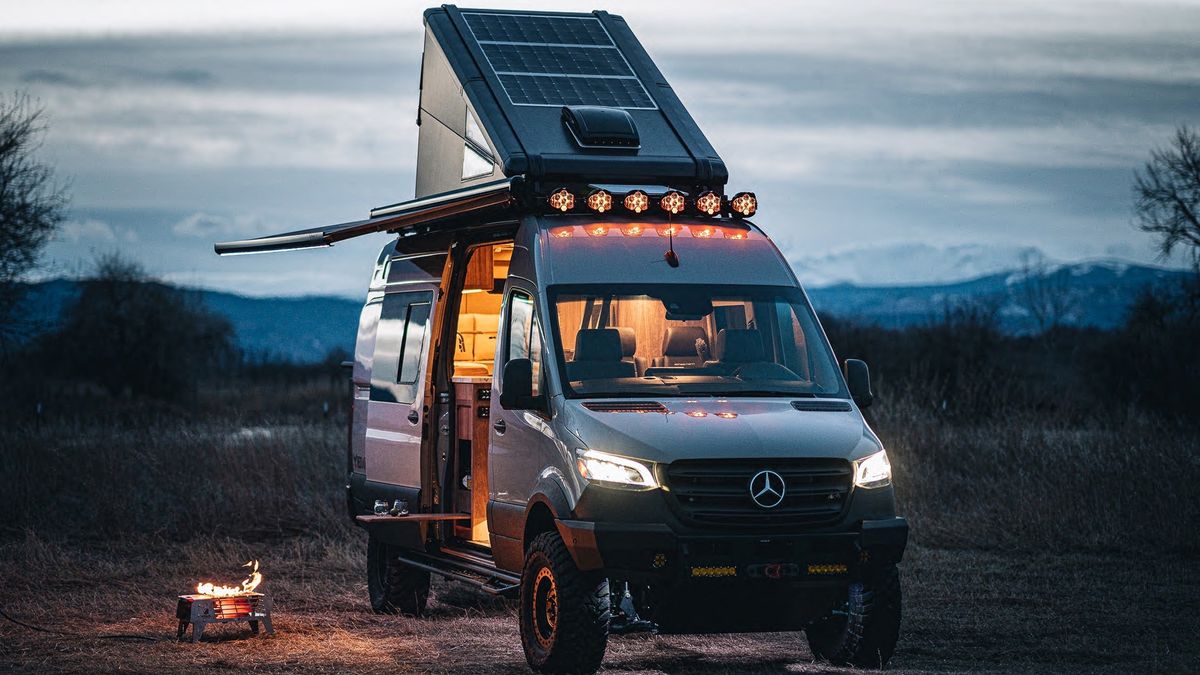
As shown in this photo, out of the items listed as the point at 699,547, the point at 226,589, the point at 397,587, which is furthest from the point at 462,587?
the point at 699,547

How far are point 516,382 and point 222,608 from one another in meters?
3.25

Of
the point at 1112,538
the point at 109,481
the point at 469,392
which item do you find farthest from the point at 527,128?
the point at 109,481

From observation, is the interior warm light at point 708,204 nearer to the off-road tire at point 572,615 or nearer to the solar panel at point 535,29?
the off-road tire at point 572,615

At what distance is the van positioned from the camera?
8992 millimetres

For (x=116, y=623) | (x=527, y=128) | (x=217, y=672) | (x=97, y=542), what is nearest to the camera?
(x=217, y=672)

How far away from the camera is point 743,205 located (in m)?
10.9

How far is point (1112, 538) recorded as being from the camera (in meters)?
16.4

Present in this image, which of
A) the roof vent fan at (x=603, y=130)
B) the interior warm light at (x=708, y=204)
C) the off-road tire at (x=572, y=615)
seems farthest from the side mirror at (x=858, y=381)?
the roof vent fan at (x=603, y=130)

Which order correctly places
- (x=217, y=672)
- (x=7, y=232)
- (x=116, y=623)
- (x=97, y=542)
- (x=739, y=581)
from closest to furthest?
(x=739, y=581) < (x=217, y=672) < (x=116, y=623) < (x=97, y=542) < (x=7, y=232)

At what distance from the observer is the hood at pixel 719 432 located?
8.96 meters

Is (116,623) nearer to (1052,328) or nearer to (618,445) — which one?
(618,445)

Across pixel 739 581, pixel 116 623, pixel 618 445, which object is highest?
pixel 618 445

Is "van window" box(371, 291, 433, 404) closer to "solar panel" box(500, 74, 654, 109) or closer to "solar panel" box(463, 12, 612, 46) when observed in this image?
"solar panel" box(500, 74, 654, 109)

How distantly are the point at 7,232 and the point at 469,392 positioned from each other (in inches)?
842
